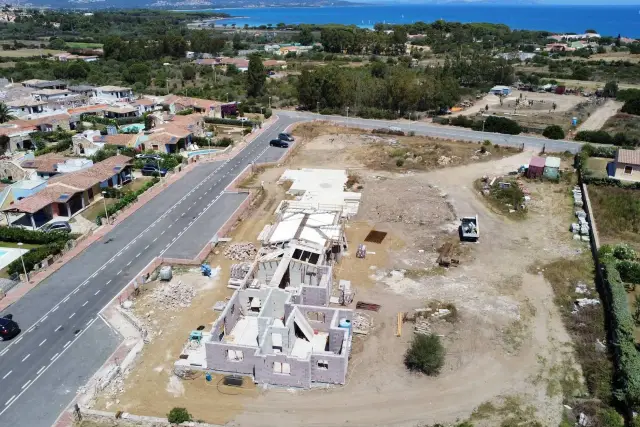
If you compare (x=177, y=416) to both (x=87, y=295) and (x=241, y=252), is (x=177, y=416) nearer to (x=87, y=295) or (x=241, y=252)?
(x=87, y=295)

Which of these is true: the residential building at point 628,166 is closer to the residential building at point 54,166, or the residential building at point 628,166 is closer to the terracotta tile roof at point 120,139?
the terracotta tile roof at point 120,139

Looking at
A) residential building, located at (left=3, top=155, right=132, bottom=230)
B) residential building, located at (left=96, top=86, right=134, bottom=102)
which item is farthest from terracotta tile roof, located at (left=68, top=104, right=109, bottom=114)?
residential building, located at (left=3, top=155, right=132, bottom=230)

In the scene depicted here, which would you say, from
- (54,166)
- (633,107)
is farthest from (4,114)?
(633,107)

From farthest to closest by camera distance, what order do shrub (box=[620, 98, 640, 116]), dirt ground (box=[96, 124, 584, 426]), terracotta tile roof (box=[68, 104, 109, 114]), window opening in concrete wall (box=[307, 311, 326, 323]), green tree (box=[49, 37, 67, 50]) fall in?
1. green tree (box=[49, 37, 67, 50])
2. shrub (box=[620, 98, 640, 116])
3. terracotta tile roof (box=[68, 104, 109, 114])
4. window opening in concrete wall (box=[307, 311, 326, 323])
5. dirt ground (box=[96, 124, 584, 426])

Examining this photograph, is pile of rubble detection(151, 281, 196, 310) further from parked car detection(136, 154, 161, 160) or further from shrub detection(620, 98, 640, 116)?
shrub detection(620, 98, 640, 116)

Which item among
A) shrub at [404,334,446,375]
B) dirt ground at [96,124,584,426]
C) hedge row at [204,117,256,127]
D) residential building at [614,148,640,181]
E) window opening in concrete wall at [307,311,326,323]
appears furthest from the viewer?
→ hedge row at [204,117,256,127]

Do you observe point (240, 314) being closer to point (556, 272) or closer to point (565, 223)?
point (556, 272)

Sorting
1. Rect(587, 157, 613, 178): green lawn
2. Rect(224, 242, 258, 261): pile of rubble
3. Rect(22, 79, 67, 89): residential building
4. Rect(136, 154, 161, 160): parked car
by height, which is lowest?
Rect(224, 242, 258, 261): pile of rubble
